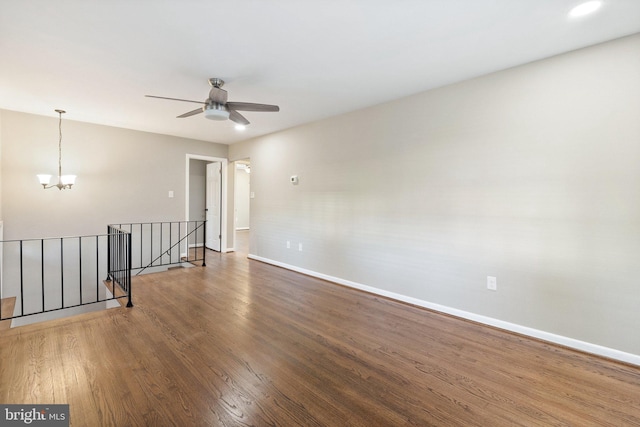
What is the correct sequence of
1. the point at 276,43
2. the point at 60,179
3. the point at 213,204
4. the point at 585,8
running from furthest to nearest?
the point at 213,204 → the point at 60,179 → the point at 276,43 → the point at 585,8

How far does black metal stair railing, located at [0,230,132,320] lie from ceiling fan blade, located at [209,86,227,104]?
2.20 metres

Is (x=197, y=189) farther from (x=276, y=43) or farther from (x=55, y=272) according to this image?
(x=276, y=43)

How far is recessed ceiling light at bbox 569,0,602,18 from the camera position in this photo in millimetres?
1868

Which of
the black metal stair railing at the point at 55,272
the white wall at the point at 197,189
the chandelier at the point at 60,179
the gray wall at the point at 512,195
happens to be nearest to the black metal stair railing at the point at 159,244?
the black metal stair railing at the point at 55,272

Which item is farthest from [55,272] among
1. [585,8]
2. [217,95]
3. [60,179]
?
[585,8]

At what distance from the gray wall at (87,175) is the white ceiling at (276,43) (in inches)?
40.9

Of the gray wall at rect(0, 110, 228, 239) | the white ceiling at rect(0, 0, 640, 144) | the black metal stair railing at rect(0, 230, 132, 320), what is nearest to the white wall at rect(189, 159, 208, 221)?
the gray wall at rect(0, 110, 228, 239)

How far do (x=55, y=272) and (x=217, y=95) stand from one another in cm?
430

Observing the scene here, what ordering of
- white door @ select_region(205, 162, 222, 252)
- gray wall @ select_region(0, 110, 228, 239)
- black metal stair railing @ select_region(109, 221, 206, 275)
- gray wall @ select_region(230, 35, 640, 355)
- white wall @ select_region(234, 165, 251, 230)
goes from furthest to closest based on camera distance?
1. white wall @ select_region(234, 165, 251, 230)
2. white door @ select_region(205, 162, 222, 252)
3. black metal stair railing @ select_region(109, 221, 206, 275)
4. gray wall @ select_region(0, 110, 228, 239)
5. gray wall @ select_region(230, 35, 640, 355)

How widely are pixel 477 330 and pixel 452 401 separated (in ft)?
3.99

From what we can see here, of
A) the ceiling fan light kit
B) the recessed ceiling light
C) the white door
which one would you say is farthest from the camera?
the white door

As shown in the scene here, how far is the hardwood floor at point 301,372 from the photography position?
Result: 1700 millimetres

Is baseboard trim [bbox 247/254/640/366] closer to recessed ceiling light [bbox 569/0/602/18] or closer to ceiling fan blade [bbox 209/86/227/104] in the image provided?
recessed ceiling light [bbox 569/0/602/18]

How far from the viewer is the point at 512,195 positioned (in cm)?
275
